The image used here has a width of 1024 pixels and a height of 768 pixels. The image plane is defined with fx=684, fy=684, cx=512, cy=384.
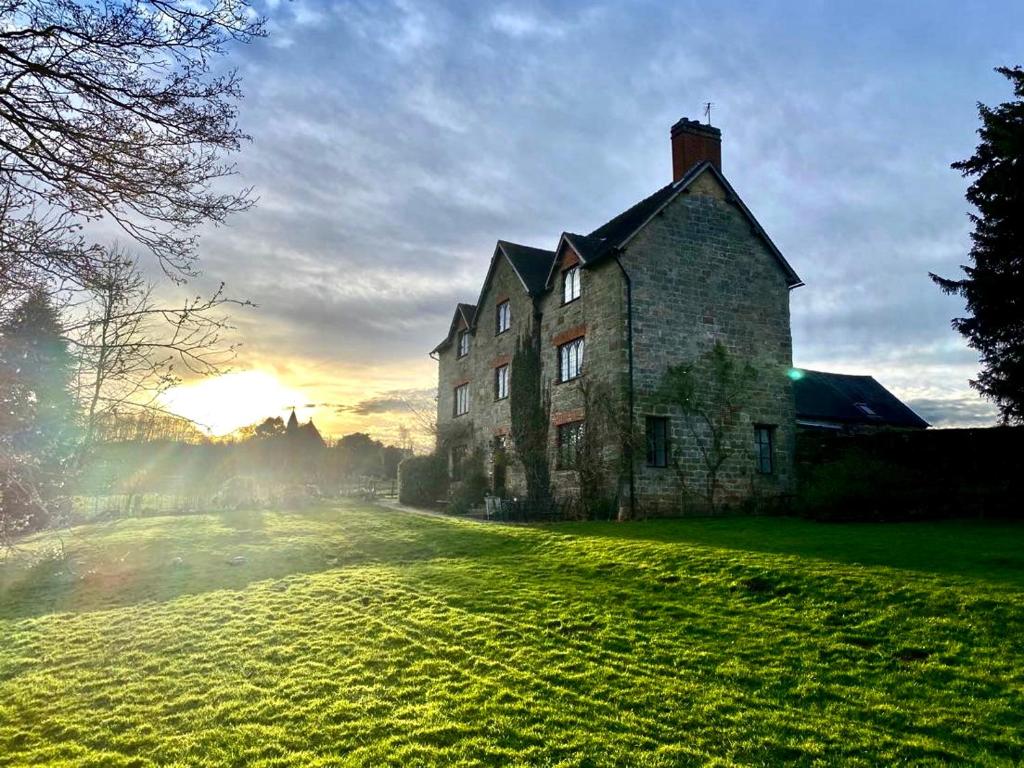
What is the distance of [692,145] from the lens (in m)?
23.8

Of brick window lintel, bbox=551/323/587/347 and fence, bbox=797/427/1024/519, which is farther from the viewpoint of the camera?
brick window lintel, bbox=551/323/587/347

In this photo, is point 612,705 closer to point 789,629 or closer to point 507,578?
point 789,629

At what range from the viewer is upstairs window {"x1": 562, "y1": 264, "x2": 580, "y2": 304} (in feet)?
77.7

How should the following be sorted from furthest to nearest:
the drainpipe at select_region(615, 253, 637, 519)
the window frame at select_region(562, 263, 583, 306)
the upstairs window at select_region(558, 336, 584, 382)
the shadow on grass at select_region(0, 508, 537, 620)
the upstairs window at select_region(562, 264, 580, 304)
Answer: the upstairs window at select_region(562, 264, 580, 304), the window frame at select_region(562, 263, 583, 306), the upstairs window at select_region(558, 336, 584, 382), the drainpipe at select_region(615, 253, 637, 519), the shadow on grass at select_region(0, 508, 537, 620)

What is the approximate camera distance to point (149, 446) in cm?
4459

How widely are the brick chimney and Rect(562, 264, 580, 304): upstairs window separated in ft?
15.8

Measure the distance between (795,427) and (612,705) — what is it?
19456 mm

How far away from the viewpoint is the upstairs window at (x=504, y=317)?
28281 millimetres

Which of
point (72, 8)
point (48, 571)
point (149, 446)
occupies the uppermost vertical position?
point (72, 8)

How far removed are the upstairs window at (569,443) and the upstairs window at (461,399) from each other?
9484 millimetres

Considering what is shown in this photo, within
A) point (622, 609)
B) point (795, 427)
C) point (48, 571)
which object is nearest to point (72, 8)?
point (622, 609)

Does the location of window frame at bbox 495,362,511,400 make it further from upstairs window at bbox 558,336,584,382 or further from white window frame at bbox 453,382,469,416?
upstairs window at bbox 558,336,584,382

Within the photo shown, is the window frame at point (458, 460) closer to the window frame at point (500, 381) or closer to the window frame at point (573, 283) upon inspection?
the window frame at point (500, 381)

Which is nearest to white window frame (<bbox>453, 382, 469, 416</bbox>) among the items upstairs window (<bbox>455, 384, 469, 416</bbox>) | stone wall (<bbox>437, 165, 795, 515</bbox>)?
upstairs window (<bbox>455, 384, 469, 416</bbox>)
